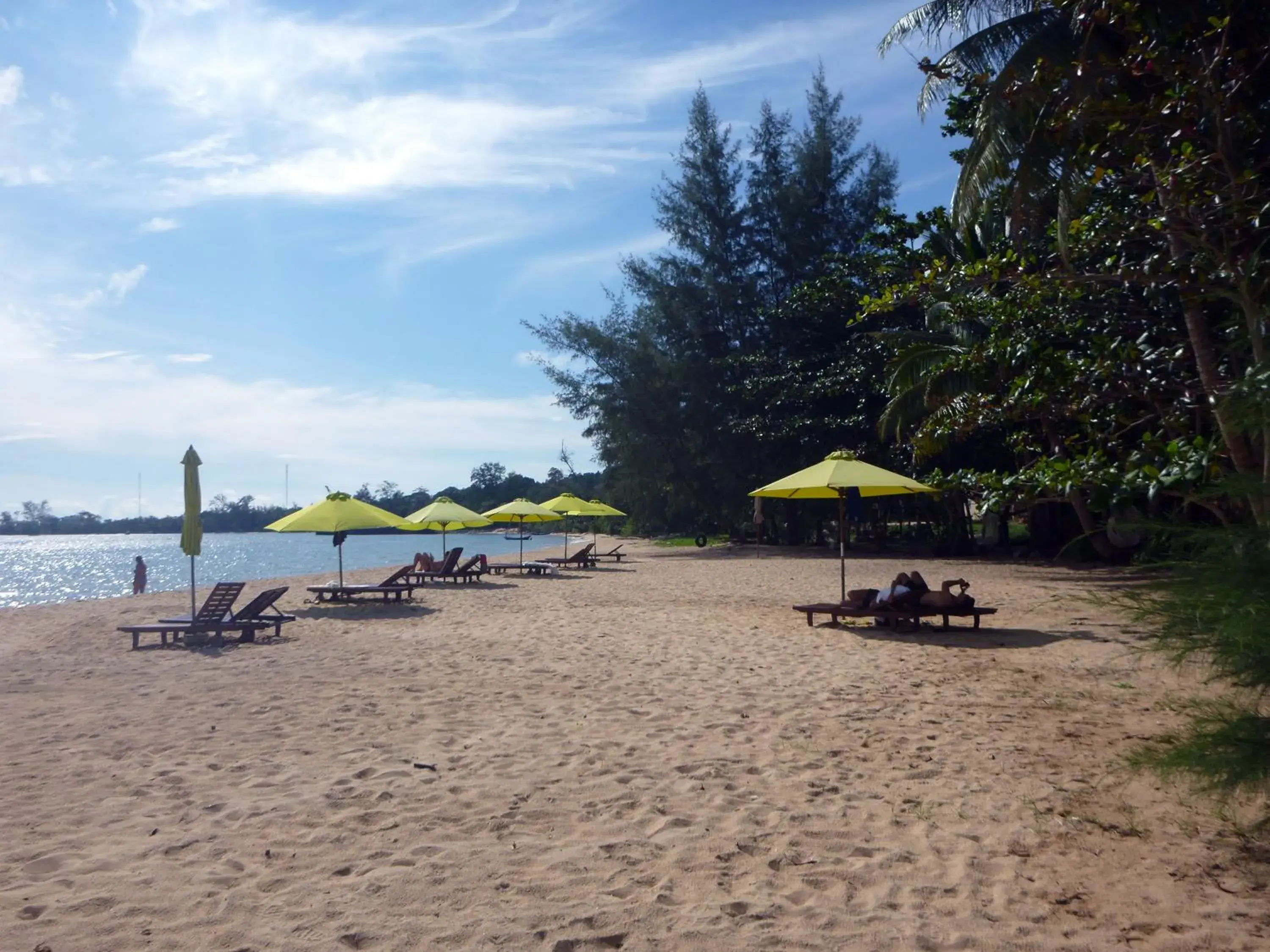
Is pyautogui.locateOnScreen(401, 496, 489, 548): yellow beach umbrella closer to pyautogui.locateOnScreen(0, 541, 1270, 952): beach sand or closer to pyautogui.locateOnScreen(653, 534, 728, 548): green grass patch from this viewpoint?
pyautogui.locateOnScreen(0, 541, 1270, 952): beach sand

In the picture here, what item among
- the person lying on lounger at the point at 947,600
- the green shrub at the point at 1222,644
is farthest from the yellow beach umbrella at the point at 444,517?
the green shrub at the point at 1222,644

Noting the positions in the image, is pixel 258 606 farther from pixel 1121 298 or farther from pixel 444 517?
pixel 1121 298

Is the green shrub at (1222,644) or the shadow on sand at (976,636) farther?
the shadow on sand at (976,636)

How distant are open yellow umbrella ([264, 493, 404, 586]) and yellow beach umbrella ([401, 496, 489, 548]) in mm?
4057

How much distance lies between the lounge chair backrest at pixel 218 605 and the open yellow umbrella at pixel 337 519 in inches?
82.6

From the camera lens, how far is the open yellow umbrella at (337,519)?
15.0 meters

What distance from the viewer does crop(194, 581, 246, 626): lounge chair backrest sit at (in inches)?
478

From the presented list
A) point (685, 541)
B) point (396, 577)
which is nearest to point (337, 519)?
point (396, 577)

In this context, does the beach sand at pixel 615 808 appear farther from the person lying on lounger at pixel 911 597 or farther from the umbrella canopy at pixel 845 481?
the umbrella canopy at pixel 845 481

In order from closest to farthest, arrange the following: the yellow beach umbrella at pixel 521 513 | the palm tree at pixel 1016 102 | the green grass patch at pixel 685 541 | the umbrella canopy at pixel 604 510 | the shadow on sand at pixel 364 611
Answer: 1. the palm tree at pixel 1016 102
2. the shadow on sand at pixel 364 611
3. the yellow beach umbrella at pixel 521 513
4. the umbrella canopy at pixel 604 510
5. the green grass patch at pixel 685 541

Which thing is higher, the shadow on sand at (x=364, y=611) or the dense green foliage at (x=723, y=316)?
the dense green foliage at (x=723, y=316)

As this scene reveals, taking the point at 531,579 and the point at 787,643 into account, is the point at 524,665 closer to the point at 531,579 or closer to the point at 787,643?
the point at 787,643

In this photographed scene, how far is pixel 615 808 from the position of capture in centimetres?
481

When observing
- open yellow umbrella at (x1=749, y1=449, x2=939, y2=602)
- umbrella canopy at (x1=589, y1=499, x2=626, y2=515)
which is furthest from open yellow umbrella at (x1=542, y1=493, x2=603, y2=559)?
open yellow umbrella at (x1=749, y1=449, x2=939, y2=602)
